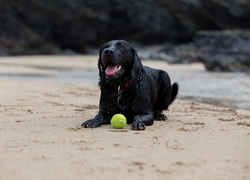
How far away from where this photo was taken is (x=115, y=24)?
29.3 m

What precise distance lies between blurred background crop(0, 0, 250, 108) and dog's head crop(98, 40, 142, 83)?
17.4 meters

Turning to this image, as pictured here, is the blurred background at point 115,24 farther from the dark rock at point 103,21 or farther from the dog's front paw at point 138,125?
the dog's front paw at point 138,125

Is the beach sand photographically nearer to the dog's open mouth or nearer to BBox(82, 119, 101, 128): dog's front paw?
BBox(82, 119, 101, 128): dog's front paw

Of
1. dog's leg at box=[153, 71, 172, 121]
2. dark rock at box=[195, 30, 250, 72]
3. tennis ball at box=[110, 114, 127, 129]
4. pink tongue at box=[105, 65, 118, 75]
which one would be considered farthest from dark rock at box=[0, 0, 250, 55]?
tennis ball at box=[110, 114, 127, 129]

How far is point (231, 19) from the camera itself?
1038 inches

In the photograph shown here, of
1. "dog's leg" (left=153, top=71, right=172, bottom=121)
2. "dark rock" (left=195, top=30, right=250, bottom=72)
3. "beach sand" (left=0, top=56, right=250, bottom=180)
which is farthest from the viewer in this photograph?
"dark rock" (left=195, top=30, right=250, bottom=72)

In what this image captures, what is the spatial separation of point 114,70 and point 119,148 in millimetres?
1483

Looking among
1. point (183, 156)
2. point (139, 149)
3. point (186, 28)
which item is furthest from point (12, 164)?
point (186, 28)

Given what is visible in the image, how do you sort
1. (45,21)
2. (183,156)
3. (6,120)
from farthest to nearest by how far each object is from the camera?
1. (45,21)
2. (6,120)
3. (183,156)

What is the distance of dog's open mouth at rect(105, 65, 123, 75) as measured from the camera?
449cm

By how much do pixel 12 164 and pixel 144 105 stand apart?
2.30m

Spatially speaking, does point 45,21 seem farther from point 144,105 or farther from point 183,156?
point 183,156

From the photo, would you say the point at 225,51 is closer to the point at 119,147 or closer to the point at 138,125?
the point at 138,125

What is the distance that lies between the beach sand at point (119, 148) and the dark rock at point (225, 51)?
11.1 meters
